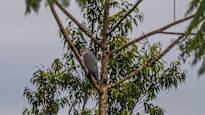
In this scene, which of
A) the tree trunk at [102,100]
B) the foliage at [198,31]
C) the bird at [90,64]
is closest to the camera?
the foliage at [198,31]

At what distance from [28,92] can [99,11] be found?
232 cm

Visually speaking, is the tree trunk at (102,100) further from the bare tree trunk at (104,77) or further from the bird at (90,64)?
the bird at (90,64)

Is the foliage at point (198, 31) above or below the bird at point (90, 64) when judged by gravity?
below

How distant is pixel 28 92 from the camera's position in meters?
15.6

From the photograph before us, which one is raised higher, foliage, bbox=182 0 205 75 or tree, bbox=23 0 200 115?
tree, bbox=23 0 200 115

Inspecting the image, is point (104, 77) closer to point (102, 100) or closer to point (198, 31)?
point (102, 100)

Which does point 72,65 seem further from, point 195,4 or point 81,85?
point 195,4

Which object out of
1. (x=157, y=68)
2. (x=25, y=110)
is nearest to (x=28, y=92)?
(x=25, y=110)

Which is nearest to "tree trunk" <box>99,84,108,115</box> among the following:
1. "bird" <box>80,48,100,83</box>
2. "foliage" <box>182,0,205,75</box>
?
"bird" <box>80,48,100,83</box>

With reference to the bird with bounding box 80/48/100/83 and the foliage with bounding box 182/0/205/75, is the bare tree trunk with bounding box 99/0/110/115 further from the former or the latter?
the foliage with bounding box 182/0/205/75

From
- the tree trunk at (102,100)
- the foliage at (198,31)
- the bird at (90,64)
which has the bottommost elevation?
the foliage at (198,31)

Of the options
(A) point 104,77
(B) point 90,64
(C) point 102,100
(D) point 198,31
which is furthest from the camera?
(B) point 90,64

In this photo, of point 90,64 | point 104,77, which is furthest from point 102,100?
point 90,64

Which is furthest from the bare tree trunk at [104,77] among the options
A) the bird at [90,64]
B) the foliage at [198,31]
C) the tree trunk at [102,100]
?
the foliage at [198,31]
